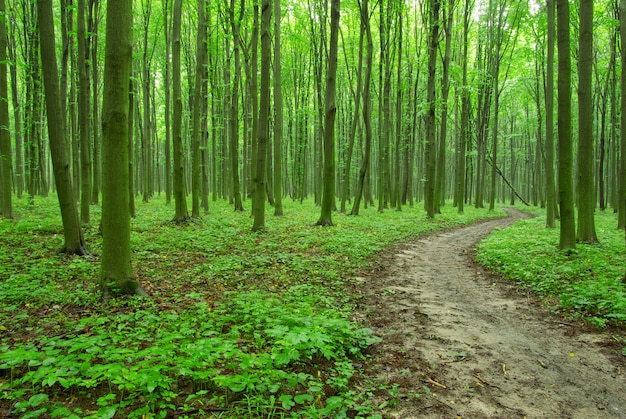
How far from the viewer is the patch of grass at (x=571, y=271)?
5000mm

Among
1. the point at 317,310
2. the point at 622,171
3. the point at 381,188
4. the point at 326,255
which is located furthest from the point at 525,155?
the point at 317,310

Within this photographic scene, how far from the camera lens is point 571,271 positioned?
6.55 metres

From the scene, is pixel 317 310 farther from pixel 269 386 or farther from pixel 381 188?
pixel 381 188

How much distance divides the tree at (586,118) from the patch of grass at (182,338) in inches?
227

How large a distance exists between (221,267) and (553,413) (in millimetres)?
5658

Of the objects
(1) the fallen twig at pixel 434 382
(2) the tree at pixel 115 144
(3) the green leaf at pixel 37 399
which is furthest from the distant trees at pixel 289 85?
(1) the fallen twig at pixel 434 382

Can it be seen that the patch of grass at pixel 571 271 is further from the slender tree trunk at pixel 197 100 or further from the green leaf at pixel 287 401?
the slender tree trunk at pixel 197 100

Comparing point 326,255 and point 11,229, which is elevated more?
point 11,229

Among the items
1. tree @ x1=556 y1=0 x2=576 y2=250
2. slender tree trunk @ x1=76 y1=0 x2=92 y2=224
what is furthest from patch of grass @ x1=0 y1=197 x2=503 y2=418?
tree @ x1=556 y1=0 x2=576 y2=250

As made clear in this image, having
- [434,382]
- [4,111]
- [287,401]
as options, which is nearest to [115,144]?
[287,401]

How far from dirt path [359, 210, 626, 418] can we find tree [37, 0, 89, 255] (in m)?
5.80

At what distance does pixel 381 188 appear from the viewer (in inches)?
744

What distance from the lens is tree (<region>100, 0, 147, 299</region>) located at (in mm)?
4664

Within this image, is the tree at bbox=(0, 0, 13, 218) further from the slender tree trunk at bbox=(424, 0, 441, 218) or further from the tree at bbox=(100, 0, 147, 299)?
the slender tree trunk at bbox=(424, 0, 441, 218)
